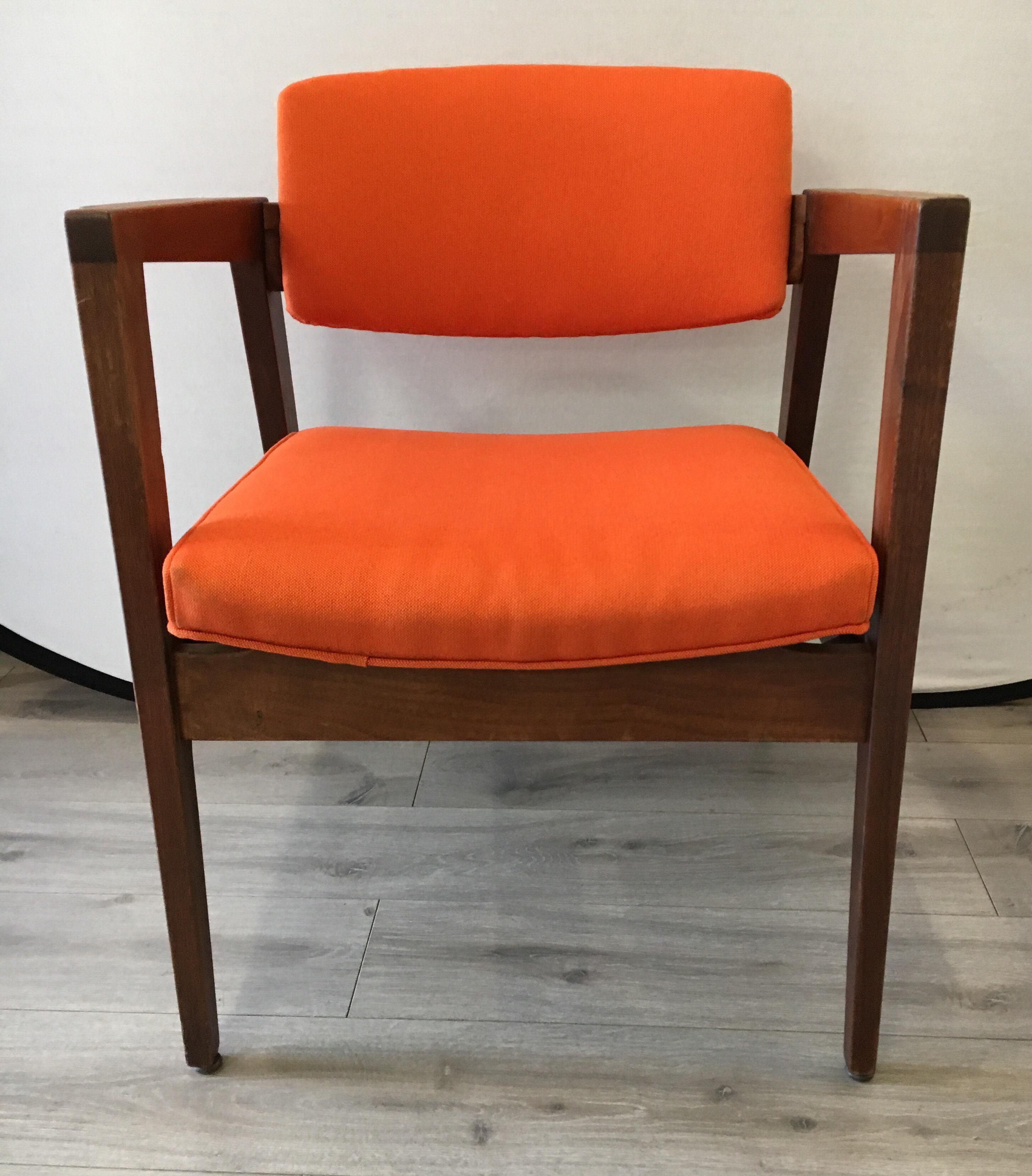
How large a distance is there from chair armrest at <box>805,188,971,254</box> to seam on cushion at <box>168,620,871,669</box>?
27 centimetres

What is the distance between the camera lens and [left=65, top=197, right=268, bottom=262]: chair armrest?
713 millimetres

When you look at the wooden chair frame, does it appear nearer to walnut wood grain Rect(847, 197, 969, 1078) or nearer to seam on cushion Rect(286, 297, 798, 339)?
walnut wood grain Rect(847, 197, 969, 1078)

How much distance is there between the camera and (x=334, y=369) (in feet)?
4.43

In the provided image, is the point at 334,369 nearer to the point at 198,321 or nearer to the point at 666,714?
the point at 198,321

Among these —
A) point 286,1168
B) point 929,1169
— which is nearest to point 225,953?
point 286,1168

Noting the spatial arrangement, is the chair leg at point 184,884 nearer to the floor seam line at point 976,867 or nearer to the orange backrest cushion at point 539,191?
the orange backrest cushion at point 539,191

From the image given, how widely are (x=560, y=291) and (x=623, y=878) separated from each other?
0.64 metres

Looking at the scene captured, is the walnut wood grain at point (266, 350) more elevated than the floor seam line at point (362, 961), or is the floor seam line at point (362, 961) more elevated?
the walnut wood grain at point (266, 350)

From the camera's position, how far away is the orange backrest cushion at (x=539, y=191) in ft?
3.43

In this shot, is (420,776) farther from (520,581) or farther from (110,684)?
(520,581)

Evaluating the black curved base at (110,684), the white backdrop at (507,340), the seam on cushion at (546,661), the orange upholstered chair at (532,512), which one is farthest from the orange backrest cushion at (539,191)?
the black curved base at (110,684)

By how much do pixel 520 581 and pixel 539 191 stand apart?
1.68 ft

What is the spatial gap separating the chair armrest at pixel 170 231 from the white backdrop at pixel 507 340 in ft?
0.84

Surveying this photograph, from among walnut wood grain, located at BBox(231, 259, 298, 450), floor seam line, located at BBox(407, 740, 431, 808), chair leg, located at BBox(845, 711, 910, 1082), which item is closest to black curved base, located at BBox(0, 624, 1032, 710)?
floor seam line, located at BBox(407, 740, 431, 808)
